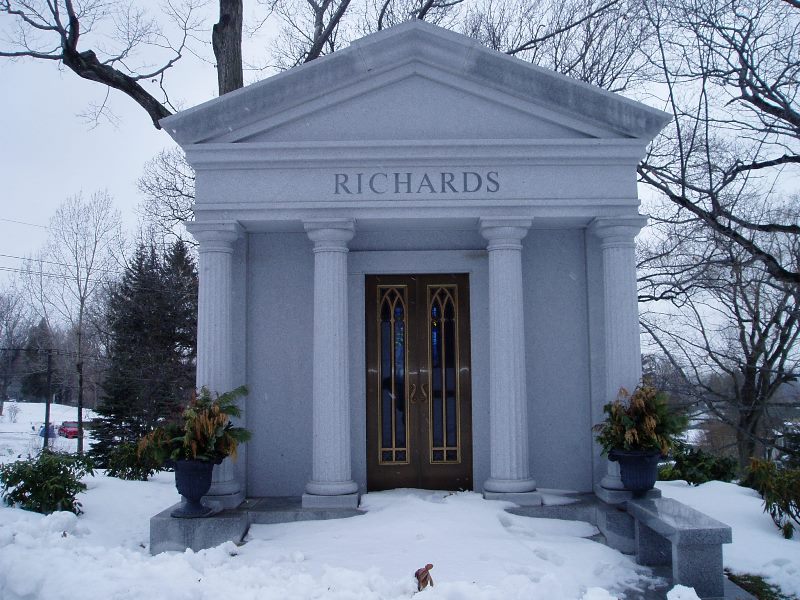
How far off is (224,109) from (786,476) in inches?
286

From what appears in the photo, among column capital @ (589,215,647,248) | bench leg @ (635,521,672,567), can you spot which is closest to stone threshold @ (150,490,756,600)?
bench leg @ (635,521,672,567)

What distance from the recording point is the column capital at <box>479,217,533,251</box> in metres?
7.61

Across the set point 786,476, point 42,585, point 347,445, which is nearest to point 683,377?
point 786,476

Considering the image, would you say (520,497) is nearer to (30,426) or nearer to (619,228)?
(619,228)

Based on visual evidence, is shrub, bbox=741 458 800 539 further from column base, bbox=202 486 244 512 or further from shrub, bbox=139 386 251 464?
column base, bbox=202 486 244 512

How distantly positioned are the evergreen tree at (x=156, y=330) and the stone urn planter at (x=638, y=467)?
19566mm

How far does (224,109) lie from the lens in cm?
758

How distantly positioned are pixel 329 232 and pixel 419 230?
1.25 m

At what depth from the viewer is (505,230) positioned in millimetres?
7629

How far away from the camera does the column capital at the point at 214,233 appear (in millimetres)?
7637

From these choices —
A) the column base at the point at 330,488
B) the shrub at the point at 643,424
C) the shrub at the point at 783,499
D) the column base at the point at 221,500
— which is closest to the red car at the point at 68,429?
the column base at the point at 221,500

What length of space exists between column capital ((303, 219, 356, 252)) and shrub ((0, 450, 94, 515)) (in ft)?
13.2

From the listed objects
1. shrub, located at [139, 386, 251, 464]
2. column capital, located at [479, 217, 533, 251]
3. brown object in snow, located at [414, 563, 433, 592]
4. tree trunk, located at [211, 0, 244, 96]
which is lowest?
brown object in snow, located at [414, 563, 433, 592]

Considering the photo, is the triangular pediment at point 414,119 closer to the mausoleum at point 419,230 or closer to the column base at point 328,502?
the mausoleum at point 419,230
